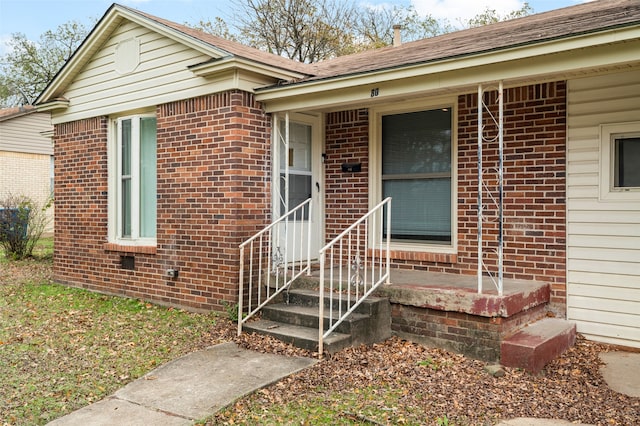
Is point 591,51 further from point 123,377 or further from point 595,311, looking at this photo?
point 123,377

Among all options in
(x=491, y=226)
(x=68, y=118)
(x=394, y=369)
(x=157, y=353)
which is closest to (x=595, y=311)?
(x=491, y=226)

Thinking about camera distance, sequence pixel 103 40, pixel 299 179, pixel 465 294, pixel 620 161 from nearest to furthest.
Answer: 1. pixel 465 294
2. pixel 620 161
3. pixel 299 179
4. pixel 103 40

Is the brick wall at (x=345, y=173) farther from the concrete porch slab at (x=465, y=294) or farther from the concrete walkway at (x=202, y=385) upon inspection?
the concrete walkway at (x=202, y=385)

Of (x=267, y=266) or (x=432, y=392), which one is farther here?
(x=267, y=266)

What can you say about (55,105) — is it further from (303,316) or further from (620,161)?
(620,161)

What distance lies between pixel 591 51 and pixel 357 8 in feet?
68.1

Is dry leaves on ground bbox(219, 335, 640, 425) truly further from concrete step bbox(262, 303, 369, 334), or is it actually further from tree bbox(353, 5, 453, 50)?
tree bbox(353, 5, 453, 50)

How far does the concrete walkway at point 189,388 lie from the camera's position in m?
3.75

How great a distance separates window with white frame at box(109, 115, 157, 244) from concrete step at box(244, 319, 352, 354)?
261cm

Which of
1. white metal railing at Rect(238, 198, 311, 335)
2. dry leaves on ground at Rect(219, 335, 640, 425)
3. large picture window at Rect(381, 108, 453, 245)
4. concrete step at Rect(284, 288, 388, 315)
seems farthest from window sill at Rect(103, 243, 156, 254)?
large picture window at Rect(381, 108, 453, 245)

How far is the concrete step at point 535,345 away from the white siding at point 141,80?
3991 millimetres

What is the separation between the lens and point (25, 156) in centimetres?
2048

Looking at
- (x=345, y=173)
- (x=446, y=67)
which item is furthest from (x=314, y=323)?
(x=446, y=67)

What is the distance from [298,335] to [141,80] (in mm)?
4399
